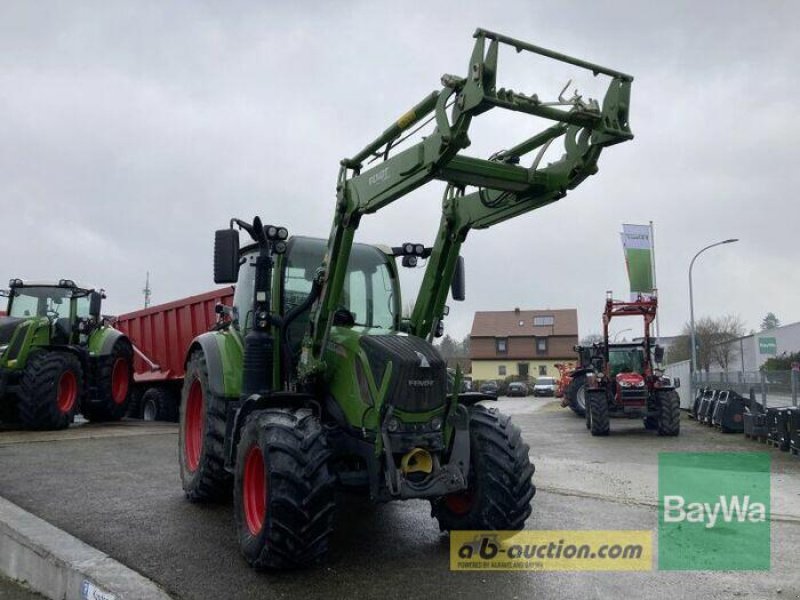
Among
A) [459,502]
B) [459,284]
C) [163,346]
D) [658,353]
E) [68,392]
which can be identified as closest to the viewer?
[459,502]

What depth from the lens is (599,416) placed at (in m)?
15.5

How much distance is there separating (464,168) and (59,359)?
9.79 metres

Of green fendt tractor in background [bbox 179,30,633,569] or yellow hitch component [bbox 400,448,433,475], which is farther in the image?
yellow hitch component [bbox 400,448,433,475]

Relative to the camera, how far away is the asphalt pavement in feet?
14.7

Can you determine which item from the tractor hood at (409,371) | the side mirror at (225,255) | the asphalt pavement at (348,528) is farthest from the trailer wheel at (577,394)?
the side mirror at (225,255)

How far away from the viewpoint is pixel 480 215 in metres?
5.66

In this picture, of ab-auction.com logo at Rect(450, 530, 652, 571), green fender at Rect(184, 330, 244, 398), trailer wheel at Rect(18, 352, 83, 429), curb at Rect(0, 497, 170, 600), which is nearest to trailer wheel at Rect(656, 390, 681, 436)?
ab-auction.com logo at Rect(450, 530, 652, 571)

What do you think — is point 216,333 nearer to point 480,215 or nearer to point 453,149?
point 480,215

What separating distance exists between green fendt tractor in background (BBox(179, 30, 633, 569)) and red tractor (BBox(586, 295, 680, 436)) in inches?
415

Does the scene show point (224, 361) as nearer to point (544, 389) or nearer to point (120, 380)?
point (120, 380)

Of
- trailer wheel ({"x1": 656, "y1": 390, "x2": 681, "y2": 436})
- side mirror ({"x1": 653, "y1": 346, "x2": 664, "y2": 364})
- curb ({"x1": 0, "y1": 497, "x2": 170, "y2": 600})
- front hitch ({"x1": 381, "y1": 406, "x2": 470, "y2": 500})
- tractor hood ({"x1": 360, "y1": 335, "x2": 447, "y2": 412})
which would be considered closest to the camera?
curb ({"x1": 0, "y1": 497, "x2": 170, "y2": 600})

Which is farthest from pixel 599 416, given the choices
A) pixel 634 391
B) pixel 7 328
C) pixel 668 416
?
pixel 7 328

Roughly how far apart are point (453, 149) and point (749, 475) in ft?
24.2

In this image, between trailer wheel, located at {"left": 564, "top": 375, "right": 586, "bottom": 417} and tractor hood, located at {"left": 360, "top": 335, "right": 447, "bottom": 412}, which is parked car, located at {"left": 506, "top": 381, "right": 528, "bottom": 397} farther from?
tractor hood, located at {"left": 360, "top": 335, "right": 447, "bottom": 412}
